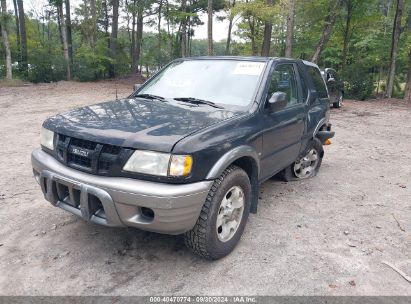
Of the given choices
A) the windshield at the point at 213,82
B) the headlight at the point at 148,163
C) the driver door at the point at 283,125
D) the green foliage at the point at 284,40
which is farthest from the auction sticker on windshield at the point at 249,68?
the green foliage at the point at 284,40

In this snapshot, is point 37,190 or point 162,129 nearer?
point 162,129

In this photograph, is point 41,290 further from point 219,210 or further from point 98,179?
point 219,210

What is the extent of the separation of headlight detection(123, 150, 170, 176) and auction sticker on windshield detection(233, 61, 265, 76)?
5.67 ft

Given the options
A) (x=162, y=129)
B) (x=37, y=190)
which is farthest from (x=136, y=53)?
(x=162, y=129)

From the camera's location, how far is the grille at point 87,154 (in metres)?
2.74

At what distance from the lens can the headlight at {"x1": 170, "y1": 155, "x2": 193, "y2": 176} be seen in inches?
103

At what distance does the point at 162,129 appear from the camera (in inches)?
112

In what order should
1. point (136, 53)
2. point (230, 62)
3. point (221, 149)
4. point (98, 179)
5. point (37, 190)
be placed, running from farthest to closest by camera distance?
point (136, 53) → point (37, 190) → point (230, 62) → point (221, 149) → point (98, 179)

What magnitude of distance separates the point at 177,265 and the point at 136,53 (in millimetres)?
26588

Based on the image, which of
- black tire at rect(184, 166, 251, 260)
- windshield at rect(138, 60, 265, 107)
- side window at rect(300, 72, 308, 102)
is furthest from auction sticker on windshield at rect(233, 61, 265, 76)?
black tire at rect(184, 166, 251, 260)

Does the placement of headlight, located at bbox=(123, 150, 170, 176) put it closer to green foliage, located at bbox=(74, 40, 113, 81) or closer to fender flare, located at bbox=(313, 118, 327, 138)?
fender flare, located at bbox=(313, 118, 327, 138)

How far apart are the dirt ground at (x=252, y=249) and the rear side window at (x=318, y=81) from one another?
4.37 ft

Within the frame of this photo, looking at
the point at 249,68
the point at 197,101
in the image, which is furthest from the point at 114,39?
the point at 197,101

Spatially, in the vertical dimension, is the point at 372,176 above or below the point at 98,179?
below
